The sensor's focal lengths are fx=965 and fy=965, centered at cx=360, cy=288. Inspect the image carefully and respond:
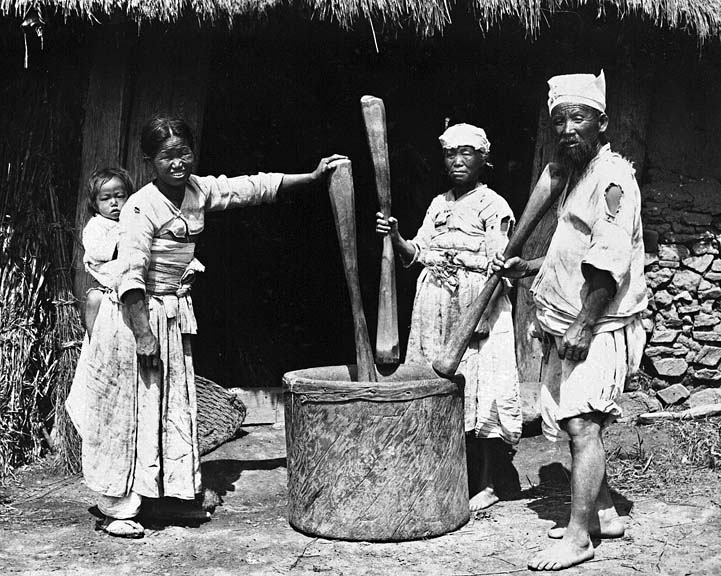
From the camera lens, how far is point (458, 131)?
13.9ft

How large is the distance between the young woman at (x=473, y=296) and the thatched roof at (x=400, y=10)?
677 millimetres

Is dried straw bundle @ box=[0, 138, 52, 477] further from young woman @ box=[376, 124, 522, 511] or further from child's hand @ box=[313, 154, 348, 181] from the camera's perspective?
young woman @ box=[376, 124, 522, 511]

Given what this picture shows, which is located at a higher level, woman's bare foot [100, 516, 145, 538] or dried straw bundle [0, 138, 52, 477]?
dried straw bundle [0, 138, 52, 477]

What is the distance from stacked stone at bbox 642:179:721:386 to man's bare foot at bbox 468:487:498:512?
5.34 feet

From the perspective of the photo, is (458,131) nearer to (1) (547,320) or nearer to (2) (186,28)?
(1) (547,320)

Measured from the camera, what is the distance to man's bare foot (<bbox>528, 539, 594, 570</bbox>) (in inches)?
133

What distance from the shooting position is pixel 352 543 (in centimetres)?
370

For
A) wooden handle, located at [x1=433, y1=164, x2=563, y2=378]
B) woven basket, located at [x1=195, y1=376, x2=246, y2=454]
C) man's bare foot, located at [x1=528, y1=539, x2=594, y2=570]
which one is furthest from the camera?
woven basket, located at [x1=195, y1=376, x2=246, y2=454]

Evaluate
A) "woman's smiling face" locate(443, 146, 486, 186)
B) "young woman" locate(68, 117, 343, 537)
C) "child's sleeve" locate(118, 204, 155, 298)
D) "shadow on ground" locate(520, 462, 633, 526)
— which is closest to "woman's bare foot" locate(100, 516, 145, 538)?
"young woman" locate(68, 117, 343, 537)

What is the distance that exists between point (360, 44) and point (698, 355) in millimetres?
2728

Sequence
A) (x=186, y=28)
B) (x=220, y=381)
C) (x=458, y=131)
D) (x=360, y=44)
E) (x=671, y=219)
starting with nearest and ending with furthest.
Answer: (x=458, y=131), (x=186, y=28), (x=671, y=219), (x=360, y=44), (x=220, y=381)

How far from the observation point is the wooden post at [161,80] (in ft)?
15.5

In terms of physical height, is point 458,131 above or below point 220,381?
above

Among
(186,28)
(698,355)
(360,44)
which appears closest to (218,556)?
(186,28)
